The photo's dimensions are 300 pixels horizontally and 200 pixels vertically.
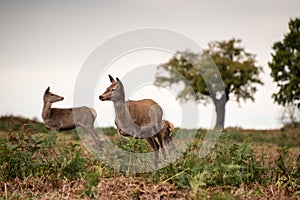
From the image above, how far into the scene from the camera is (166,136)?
9531mm

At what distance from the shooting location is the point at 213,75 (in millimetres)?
42281

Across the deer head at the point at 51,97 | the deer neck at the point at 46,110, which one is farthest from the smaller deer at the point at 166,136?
the deer neck at the point at 46,110

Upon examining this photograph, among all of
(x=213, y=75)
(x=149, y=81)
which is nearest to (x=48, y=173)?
(x=149, y=81)

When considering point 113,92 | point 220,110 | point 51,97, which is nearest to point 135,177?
point 113,92

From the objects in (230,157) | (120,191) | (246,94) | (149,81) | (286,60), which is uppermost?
(286,60)

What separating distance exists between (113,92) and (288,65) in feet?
116

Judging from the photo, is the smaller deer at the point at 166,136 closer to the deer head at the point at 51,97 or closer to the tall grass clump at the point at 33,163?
the tall grass clump at the point at 33,163

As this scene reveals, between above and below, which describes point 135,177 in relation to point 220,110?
below

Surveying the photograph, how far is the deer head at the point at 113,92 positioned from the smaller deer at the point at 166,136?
1145 millimetres

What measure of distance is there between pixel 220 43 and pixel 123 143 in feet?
127

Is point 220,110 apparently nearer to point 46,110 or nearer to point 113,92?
point 46,110

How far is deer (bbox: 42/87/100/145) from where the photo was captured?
51.5ft

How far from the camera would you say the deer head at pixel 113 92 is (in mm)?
8633

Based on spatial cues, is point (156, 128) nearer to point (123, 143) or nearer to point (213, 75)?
point (123, 143)
